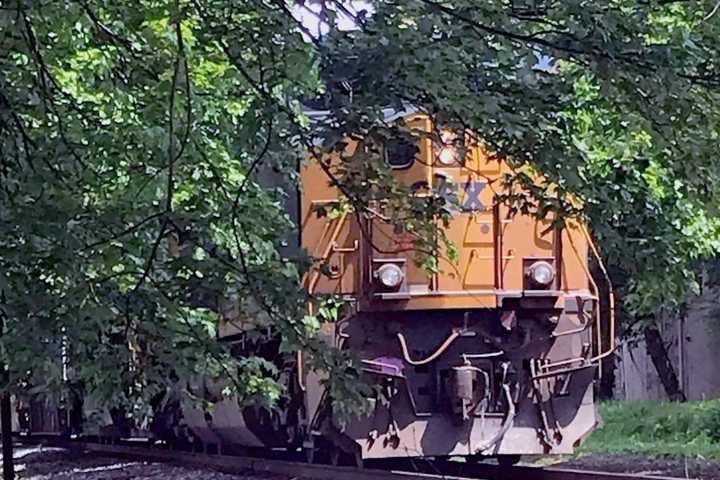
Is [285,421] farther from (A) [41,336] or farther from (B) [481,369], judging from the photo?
(A) [41,336]

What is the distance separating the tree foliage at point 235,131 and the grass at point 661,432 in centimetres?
628

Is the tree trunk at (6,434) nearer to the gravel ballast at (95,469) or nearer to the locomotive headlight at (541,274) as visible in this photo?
the gravel ballast at (95,469)

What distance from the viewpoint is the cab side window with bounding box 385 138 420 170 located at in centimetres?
622

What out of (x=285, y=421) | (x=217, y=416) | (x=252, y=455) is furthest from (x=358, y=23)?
(x=252, y=455)

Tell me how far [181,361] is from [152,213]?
71 cm

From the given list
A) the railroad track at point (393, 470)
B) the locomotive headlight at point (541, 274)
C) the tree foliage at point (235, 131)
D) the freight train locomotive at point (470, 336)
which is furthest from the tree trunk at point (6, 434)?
the locomotive headlight at point (541, 274)

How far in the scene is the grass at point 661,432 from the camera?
1292cm

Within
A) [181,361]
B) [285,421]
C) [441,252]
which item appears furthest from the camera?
[285,421]

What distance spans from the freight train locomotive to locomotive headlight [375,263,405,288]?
1 centimetres

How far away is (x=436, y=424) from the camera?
9.94 metres

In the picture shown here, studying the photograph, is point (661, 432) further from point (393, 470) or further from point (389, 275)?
point (389, 275)

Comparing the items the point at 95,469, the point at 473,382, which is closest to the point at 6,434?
the point at 473,382

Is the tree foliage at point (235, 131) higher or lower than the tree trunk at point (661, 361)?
higher

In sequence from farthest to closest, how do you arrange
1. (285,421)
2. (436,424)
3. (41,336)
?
(285,421) → (436,424) → (41,336)
